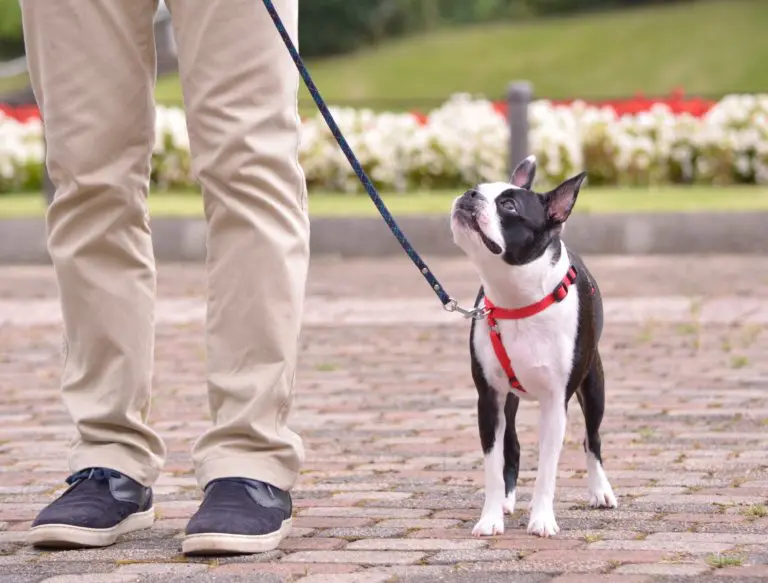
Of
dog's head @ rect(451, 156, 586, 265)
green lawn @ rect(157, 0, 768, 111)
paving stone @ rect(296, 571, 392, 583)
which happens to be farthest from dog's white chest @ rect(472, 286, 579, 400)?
green lawn @ rect(157, 0, 768, 111)

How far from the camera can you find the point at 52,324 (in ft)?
27.1

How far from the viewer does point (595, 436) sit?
3.93 metres

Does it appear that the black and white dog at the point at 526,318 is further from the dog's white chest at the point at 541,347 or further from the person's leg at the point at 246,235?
the person's leg at the point at 246,235

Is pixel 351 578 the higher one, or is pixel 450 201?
pixel 351 578

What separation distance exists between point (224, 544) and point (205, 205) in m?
0.74

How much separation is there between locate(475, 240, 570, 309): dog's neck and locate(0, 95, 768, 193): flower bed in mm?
10354

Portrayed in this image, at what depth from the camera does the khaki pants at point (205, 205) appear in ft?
11.4

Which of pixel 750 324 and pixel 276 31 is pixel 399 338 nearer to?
pixel 750 324

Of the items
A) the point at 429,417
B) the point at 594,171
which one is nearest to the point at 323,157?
the point at 594,171

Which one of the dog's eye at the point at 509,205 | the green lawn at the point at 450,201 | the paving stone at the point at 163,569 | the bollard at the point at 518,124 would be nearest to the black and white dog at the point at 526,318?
the dog's eye at the point at 509,205

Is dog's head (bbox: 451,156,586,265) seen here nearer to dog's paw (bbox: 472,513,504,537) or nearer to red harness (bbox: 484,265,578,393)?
red harness (bbox: 484,265,578,393)

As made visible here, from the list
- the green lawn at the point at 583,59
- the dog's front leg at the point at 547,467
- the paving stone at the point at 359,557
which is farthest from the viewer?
the green lawn at the point at 583,59

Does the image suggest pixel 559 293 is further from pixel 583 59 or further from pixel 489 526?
pixel 583 59

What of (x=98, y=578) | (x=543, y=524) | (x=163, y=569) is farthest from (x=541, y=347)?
(x=98, y=578)
